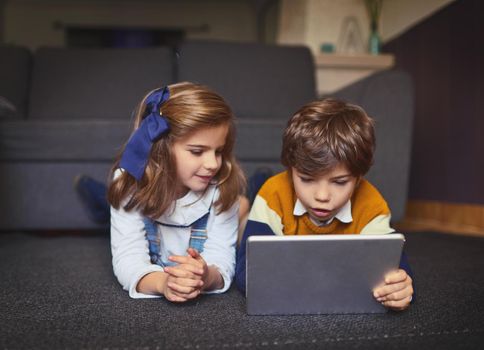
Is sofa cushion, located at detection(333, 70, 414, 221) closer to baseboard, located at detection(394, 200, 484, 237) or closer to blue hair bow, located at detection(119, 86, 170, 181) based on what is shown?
baseboard, located at detection(394, 200, 484, 237)

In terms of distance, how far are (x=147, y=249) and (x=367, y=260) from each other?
0.49 m

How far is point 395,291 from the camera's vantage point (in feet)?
2.56

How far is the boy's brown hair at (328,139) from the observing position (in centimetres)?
86

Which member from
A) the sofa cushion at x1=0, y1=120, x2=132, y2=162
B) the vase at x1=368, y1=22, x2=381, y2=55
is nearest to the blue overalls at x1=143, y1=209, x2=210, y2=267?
the sofa cushion at x1=0, y1=120, x2=132, y2=162

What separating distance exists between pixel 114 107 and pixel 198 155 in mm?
1332

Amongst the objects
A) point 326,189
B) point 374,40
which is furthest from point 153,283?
point 374,40

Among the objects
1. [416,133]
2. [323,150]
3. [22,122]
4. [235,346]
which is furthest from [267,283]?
[416,133]

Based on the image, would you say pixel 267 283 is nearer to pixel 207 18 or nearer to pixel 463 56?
pixel 463 56

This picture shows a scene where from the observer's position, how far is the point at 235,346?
2.20 feet

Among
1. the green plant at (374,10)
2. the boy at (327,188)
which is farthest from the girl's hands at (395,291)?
the green plant at (374,10)

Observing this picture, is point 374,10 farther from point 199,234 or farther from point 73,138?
point 199,234

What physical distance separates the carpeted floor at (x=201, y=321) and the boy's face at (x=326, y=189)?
7.8 inches

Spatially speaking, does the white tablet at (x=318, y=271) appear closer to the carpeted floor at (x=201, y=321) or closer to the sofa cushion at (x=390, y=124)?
the carpeted floor at (x=201, y=321)

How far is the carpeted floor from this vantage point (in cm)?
69
